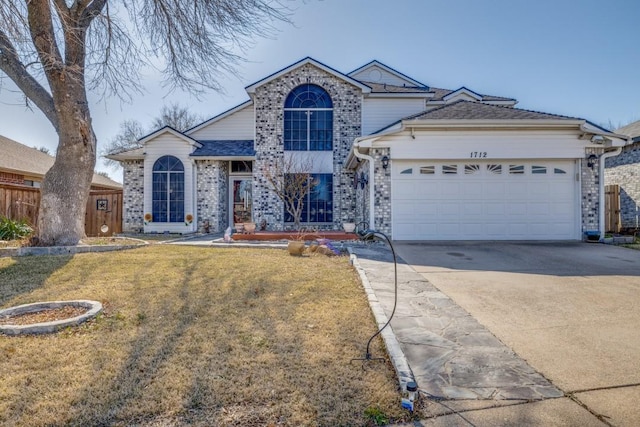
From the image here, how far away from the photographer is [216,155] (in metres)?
14.2

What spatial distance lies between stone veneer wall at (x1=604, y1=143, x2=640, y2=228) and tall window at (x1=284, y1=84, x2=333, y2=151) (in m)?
12.6

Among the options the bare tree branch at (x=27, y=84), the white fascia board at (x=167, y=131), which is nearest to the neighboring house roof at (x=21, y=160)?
the white fascia board at (x=167, y=131)

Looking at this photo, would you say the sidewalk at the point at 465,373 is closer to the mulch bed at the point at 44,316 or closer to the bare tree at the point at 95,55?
the mulch bed at the point at 44,316

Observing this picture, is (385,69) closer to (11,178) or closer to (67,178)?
(67,178)

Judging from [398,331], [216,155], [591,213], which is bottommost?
[398,331]

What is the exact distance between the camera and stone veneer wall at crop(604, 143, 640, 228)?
13.7 meters

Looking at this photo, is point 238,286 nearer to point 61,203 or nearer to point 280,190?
point 61,203

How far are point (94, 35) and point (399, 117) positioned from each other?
11.0 metres

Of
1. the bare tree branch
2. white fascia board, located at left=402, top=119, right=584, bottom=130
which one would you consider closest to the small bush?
the bare tree branch

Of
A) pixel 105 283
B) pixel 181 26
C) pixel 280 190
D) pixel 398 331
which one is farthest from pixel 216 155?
pixel 398 331

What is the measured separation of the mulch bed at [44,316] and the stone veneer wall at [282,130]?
10.4 m

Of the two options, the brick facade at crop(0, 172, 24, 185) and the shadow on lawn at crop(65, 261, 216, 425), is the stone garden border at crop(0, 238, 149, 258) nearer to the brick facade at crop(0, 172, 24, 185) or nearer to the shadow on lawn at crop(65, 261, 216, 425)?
the shadow on lawn at crop(65, 261, 216, 425)

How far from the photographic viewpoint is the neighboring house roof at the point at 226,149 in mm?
14260

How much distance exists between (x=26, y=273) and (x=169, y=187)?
897cm
